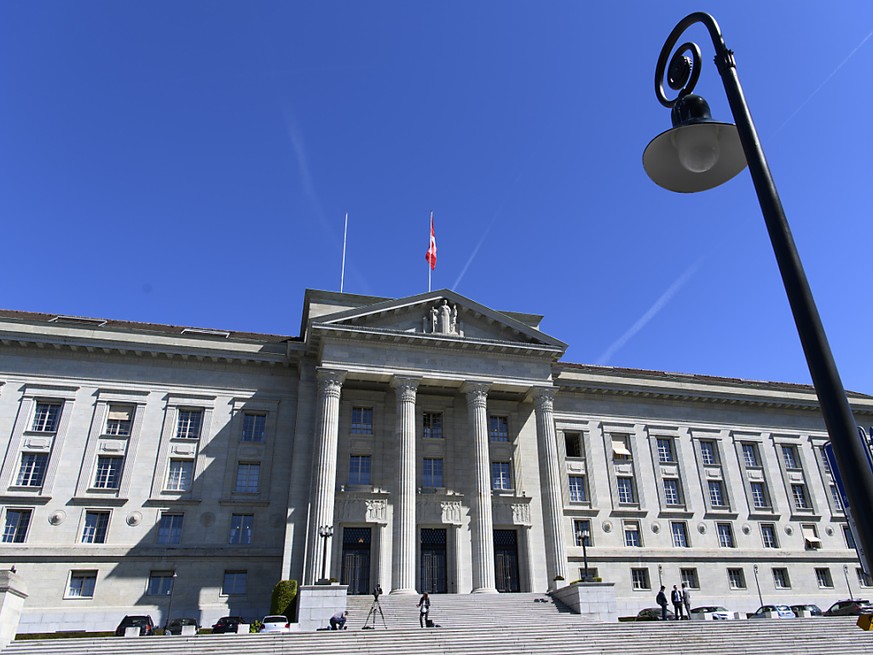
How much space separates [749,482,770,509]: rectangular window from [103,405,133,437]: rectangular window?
1780 inches

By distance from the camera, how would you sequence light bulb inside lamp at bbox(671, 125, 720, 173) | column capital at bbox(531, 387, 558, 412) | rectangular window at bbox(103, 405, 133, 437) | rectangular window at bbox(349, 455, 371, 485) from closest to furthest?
light bulb inside lamp at bbox(671, 125, 720, 173) → rectangular window at bbox(103, 405, 133, 437) → rectangular window at bbox(349, 455, 371, 485) → column capital at bbox(531, 387, 558, 412)

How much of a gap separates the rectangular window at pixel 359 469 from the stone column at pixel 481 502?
7082 mm

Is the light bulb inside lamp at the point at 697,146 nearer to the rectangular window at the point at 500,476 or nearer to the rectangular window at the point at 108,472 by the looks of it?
the rectangular window at the point at 500,476

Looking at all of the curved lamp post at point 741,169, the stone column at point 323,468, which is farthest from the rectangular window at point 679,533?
the curved lamp post at point 741,169

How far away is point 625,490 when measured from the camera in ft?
154

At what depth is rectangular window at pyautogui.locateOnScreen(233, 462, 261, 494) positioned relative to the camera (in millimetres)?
40188

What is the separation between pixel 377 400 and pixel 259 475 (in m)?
8.96

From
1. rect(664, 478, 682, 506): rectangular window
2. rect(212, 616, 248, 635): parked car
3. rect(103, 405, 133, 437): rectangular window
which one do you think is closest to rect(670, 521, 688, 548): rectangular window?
rect(664, 478, 682, 506): rectangular window

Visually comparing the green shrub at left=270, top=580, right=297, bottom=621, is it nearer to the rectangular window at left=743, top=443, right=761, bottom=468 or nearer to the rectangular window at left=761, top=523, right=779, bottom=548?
the rectangular window at left=761, top=523, right=779, bottom=548

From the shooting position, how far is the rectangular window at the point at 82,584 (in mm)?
35281

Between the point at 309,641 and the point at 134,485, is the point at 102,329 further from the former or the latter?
the point at 309,641

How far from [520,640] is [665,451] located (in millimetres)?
26721

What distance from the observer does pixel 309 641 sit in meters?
25.4

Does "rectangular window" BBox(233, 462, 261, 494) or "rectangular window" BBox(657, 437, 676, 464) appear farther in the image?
"rectangular window" BBox(657, 437, 676, 464)
